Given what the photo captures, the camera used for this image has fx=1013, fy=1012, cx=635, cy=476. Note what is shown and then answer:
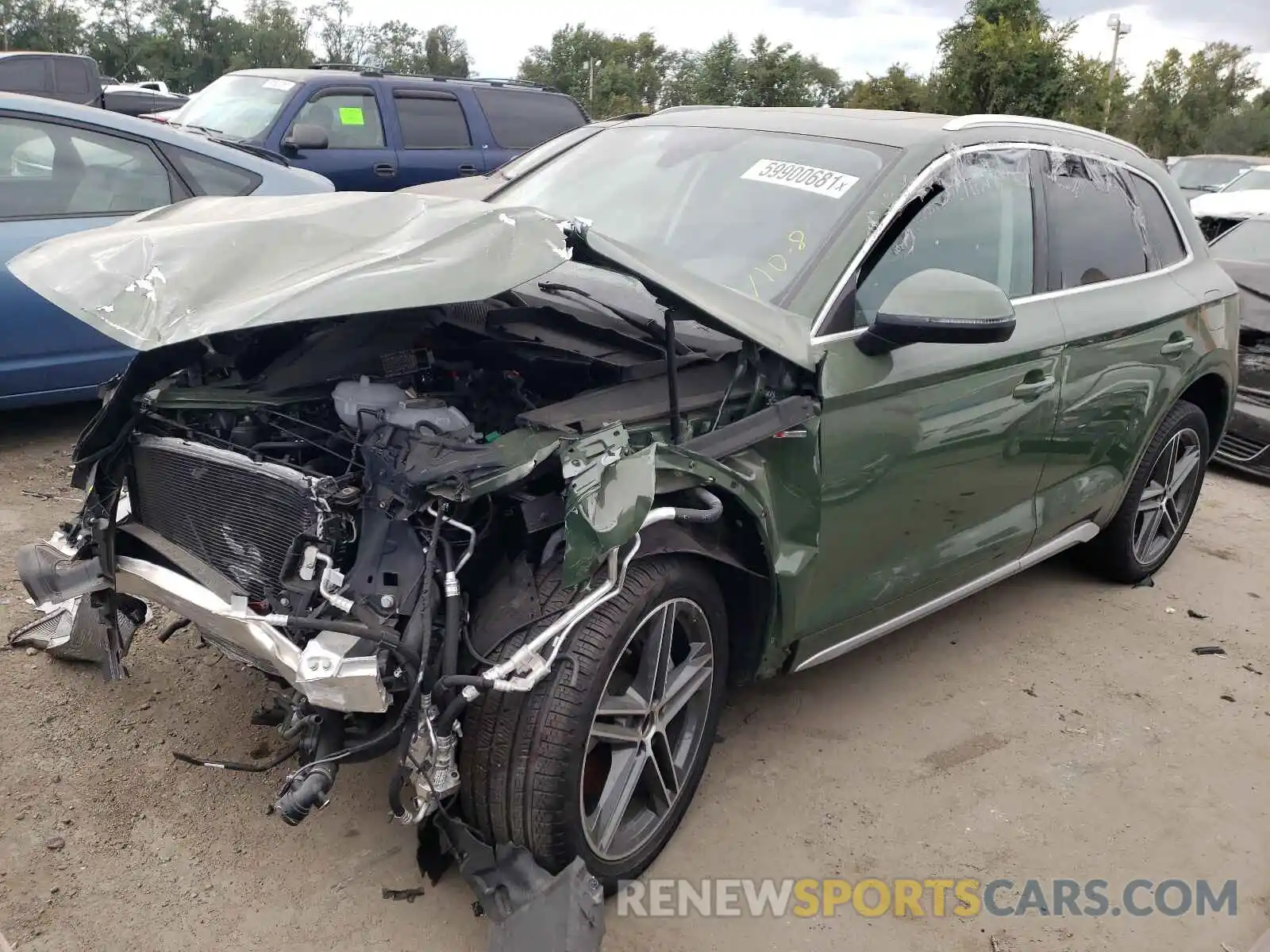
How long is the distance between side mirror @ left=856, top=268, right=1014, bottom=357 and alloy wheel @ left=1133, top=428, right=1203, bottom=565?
7.16ft

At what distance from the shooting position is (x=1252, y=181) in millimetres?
13438

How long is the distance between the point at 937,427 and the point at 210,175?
3.94 meters

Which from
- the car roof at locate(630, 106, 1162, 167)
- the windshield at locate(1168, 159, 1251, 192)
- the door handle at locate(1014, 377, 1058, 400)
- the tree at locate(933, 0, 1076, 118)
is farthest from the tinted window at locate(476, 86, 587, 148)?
the tree at locate(933, 0, 1076, 118)

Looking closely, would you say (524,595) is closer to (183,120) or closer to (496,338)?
(496,338)

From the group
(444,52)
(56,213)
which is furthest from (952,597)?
(444,52)

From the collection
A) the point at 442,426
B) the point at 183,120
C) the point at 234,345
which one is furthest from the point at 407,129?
the point at 442,426

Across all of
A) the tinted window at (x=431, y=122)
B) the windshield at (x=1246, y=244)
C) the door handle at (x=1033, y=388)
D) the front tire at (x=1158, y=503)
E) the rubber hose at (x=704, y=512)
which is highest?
the tinted window at (x=431, y=122)

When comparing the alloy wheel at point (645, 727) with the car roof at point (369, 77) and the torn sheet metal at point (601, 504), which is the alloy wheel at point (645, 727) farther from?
the car roof at point (369, 77)

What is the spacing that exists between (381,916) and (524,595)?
0.86m

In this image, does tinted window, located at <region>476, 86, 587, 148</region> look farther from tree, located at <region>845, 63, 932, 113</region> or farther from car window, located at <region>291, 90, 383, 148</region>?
tree, located at <region>845, 63, 932, 113</region>

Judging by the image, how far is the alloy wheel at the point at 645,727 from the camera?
2.42 m

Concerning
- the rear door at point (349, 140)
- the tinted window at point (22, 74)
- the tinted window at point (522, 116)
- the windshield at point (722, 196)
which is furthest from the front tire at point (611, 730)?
the tinted window at point (22, 74)

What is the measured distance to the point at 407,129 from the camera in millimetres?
8508

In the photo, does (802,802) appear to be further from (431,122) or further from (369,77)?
(369,77)
